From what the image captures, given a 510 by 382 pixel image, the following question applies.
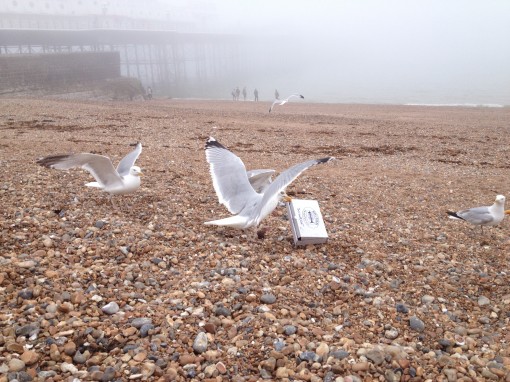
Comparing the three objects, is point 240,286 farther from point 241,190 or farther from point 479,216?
point 479,216

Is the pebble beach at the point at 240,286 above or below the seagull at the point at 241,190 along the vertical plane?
below

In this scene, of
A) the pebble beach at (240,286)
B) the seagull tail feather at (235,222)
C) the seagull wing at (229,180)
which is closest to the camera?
the pebble beach at (240,286)

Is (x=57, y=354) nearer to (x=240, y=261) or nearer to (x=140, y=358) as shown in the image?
(x=140, y=358)

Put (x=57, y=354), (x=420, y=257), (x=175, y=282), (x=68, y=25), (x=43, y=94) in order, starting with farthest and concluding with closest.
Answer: (x=68, y=25) < (x=43, y=94) < (x=420, y=257) < (x=175, y=282) < (x=57, y=354)

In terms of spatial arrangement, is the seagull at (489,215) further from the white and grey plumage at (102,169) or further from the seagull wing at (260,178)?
the white and grey plumage at (102,169)

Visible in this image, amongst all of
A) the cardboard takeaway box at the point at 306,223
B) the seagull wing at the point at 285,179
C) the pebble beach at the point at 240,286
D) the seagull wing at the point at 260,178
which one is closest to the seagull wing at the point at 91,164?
the pebble beach at the point at 240,286

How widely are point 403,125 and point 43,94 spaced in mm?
21595

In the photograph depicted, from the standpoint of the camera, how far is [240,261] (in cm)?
389

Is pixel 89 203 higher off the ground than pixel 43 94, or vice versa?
pixel 43 94

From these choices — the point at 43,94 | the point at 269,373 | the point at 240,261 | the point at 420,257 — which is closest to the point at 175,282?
the point at 240,261

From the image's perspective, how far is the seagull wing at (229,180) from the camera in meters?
4.54

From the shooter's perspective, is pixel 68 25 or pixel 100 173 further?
pixel 68 25

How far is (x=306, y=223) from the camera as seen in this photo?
14.3ft

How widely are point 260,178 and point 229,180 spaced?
68 cm
